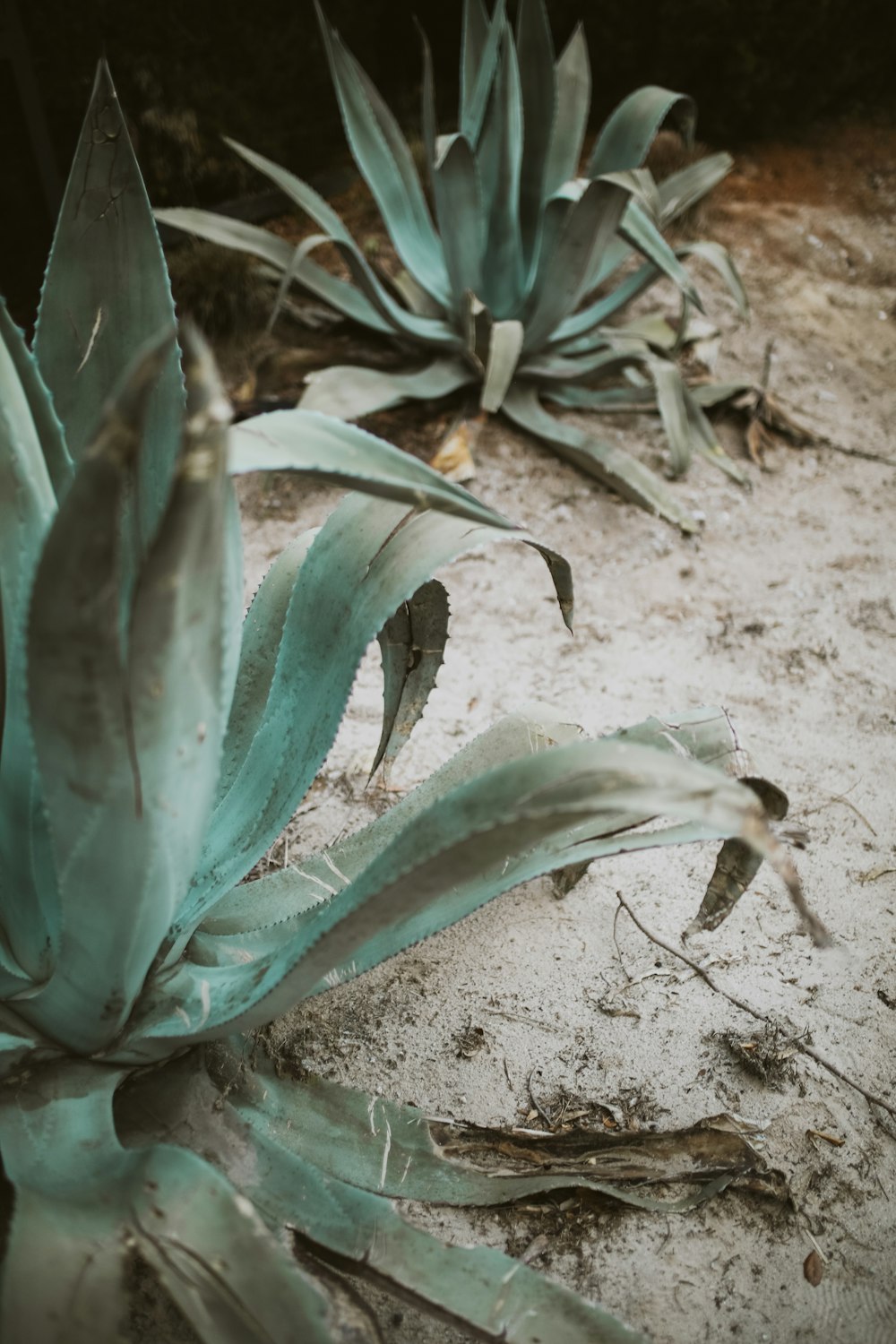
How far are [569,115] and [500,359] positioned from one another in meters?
0.73

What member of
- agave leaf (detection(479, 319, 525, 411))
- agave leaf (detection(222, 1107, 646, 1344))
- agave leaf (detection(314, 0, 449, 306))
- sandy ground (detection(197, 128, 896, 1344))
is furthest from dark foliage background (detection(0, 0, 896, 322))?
agave leaf (detection(222, 1107, 646, 1344))

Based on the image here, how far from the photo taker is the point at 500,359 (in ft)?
7.93

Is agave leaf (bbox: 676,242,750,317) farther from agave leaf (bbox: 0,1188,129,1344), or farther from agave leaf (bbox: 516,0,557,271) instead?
agave leaf (bbox: 0,1188,129,1344)

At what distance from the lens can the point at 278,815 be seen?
1.13 m

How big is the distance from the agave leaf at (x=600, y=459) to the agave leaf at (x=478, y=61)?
0.62 meters

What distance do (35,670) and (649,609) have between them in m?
1.61

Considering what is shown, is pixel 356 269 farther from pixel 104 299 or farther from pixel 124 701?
pixel 124 701

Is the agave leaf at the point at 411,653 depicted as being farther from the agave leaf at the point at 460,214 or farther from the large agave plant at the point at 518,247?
the agave leaf at the point at 460,214

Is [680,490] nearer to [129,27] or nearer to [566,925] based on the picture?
[566,925]

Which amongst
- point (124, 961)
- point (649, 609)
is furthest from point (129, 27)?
point (124, 961)

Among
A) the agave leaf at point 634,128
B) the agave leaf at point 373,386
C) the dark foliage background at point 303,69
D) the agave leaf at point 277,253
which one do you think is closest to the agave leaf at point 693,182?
the agave leaf at point 634,128

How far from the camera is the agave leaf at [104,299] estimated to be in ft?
3.24

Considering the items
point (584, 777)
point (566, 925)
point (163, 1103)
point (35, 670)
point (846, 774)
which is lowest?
point (846, 774)

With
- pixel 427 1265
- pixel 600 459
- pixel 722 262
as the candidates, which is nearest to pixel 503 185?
pixel 722 262
